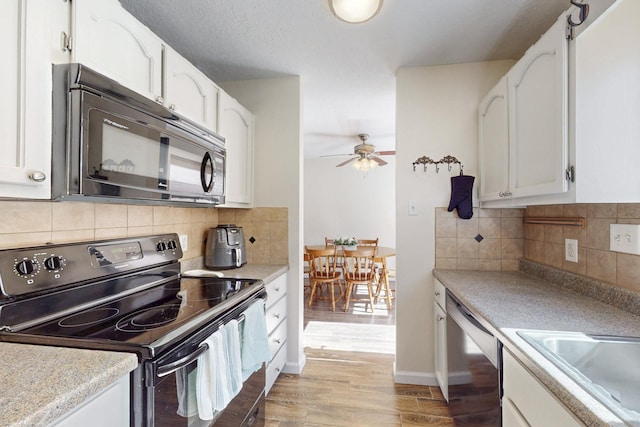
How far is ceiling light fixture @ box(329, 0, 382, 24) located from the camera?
1306 mm

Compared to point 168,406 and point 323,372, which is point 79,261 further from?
point 323,372

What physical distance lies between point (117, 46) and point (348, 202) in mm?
4617

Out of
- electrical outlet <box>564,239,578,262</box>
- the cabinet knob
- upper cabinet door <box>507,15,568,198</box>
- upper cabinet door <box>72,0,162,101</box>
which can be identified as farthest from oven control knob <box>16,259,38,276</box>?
electrical outlet <box>564,239,578,262</box>

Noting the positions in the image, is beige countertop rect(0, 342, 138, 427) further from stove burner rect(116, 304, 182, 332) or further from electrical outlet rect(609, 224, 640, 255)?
electrical outlet rect(609, 224, 640, 255)

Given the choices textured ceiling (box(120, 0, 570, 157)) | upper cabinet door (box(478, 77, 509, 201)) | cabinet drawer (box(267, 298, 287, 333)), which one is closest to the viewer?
textured ceiling (box(120, 0, 570, 157))

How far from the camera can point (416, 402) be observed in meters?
1.98

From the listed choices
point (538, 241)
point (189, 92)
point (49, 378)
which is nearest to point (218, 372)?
point (49, 378)

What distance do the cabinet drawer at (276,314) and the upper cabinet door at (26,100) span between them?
1.38 meters

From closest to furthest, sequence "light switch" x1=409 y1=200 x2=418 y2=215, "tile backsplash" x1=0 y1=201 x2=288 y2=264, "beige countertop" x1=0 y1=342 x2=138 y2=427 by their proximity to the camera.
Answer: "beige countertop" x1=0 y1=342 x2=138 y2=427
"tile backsplash" x1=0 y1=201 x2=288 y2=264
"light switch" x1=409 y1=200 x2=418 y2=215

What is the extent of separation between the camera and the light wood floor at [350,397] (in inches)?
71.4

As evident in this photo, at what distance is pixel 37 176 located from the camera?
33.4 inches

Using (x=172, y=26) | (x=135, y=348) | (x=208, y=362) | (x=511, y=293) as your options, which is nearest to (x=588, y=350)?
(x=511, y=293)

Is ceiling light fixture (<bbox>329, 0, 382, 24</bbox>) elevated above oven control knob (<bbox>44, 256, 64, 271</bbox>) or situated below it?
above

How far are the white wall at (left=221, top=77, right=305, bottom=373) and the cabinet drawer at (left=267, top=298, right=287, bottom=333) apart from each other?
10cm
